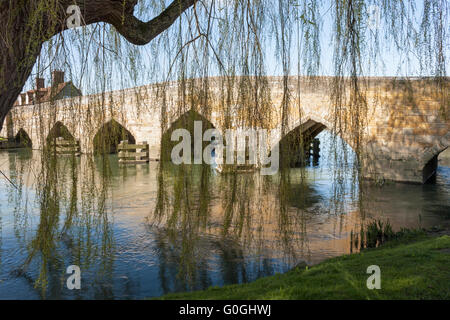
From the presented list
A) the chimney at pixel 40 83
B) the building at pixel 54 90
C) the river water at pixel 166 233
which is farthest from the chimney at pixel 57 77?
the river water at pixel 166 233

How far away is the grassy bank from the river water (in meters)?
0.29

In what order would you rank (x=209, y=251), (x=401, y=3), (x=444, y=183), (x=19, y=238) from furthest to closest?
1. (x=444, y=183)
2. (x=19, y=238)
3. (x=209, y=251)
4. (x=401, y=3)

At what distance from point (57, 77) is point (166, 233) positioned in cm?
381

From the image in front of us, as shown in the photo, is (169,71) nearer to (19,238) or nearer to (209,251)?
(209,251)

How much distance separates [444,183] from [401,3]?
11242 millimetres

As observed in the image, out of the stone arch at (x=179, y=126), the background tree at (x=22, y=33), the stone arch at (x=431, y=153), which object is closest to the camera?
the background tree at (x=22, y=33)

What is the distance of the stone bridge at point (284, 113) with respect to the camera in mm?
2730

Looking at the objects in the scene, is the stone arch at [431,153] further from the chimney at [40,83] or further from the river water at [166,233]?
the chimney at [40,83]

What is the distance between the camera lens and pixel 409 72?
105 inches

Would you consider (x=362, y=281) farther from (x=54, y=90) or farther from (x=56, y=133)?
(x=54, y=90)

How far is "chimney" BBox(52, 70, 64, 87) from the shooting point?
7.97ft

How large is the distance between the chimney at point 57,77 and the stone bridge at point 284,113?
0.14m

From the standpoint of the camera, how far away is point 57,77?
245 cm
